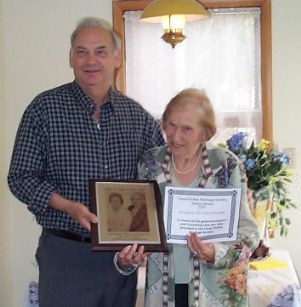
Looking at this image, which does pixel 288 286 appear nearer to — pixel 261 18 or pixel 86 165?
pixel 86 165

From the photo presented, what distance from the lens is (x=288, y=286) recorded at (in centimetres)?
196

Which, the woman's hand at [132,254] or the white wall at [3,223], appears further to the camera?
the white wall at [3,223]

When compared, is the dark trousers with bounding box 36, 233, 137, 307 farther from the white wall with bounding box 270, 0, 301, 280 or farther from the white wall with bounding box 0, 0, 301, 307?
the white wall with bounding box 270, 0, 301, 280

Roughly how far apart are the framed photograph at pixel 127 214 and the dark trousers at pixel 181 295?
14cm

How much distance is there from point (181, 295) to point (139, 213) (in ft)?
0.83

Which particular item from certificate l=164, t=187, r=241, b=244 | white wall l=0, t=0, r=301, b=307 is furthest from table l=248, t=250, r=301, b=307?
white wall l=0, t=0, r=301, b=307

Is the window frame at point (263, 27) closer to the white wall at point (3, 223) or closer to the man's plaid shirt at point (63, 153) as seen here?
the white wall at point (3, 223)

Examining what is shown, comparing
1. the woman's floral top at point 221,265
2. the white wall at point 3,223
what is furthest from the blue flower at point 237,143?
the white wall at point 3,223

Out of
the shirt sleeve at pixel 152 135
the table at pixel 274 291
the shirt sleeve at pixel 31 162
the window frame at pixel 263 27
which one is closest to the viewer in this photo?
the shirt sleeve at pixel 31 162

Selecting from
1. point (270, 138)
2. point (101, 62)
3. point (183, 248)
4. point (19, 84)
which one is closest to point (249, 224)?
point (183, 248)

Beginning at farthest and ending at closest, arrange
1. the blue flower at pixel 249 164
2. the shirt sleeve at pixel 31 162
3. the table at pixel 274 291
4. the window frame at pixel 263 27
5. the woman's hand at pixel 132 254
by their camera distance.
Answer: the window frame at pixel 263 27, the blue flower at pixel 249 164, the table at pixel 274 291, the shirt sleeve at pixel 31 162, the woman's hand at pixel 132 254

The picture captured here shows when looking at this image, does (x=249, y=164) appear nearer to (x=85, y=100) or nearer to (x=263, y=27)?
(x=85, y=100)

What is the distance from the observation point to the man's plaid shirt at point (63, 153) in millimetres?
1610

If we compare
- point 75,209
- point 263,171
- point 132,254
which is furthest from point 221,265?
point 263,171
